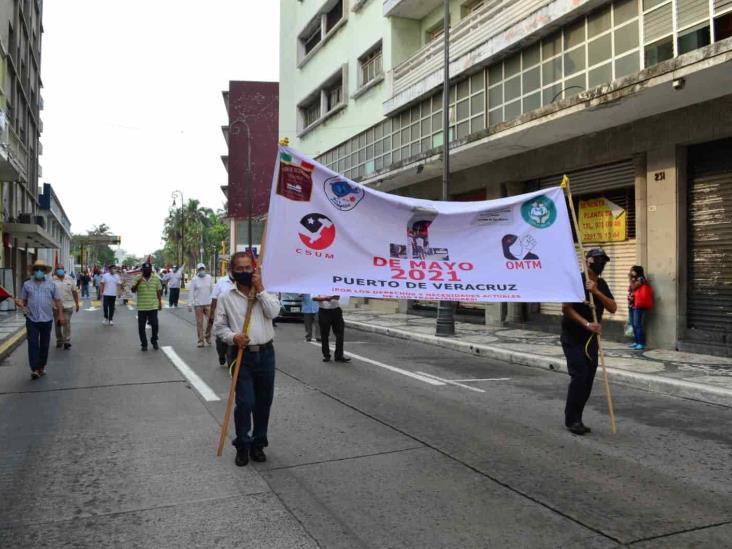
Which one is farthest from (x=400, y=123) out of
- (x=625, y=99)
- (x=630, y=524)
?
(x=630, y=524)

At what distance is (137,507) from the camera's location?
3861 mm

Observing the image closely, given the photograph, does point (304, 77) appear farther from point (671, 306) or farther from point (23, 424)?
point (23, 424)

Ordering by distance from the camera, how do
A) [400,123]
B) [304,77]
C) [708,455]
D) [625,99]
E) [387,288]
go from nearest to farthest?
[708,455]
[387,288]
[625,99]
[400,123]
[304,77]

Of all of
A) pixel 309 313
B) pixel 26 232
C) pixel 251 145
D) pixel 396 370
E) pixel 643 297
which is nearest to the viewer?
pixel 396 370

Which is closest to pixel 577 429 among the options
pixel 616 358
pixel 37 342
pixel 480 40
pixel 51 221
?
pixel 616 358

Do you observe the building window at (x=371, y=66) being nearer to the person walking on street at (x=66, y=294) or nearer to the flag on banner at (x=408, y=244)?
the person walking on street at (x=66, y=294)

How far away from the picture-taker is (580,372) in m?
5.70

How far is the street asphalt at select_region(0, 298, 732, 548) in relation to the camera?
3500mm

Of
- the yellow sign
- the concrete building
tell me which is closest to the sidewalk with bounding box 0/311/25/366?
the yellow sign

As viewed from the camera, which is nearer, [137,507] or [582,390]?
[137,507]

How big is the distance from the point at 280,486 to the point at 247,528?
72 cm

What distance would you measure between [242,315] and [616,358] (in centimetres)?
812

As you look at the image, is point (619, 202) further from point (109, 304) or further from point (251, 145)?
point (251, 145)

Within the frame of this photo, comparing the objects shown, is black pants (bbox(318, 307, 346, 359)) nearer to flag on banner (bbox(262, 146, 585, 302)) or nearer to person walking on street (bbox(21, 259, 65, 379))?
person walking on street (bbox(21, 259, 65, 379))
